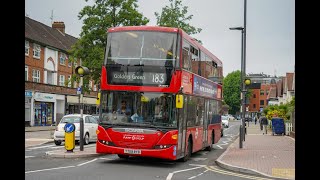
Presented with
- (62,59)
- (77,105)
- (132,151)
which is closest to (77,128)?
(132,151)

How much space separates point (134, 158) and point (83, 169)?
13.2ft

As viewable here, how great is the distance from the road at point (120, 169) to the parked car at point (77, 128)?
18.8 ft

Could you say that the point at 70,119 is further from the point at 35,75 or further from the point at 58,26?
the point at 58,26

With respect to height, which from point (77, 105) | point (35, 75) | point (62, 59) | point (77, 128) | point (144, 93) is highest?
point (62, 59)

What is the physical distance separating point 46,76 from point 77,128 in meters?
29.2

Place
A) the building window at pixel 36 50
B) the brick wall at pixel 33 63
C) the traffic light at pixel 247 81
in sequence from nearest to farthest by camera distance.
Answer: the traffic light at pixel 247 81 → the brick wall at pixel 33 63 → the building window at pixel 36 50

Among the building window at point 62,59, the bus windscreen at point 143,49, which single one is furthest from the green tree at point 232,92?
the bus windscreen at point 143,49

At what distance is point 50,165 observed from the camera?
43.4 feet

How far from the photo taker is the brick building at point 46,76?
148 feet

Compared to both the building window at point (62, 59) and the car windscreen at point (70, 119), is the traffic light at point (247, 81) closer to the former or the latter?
the car windscreen at point (70, 119)

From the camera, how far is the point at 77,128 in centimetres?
2180

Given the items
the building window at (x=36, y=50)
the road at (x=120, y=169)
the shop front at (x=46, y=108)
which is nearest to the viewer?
the road at (x=120, y=169)
